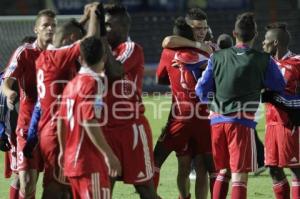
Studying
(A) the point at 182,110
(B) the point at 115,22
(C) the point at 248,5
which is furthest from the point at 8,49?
(B) the point at 115,22

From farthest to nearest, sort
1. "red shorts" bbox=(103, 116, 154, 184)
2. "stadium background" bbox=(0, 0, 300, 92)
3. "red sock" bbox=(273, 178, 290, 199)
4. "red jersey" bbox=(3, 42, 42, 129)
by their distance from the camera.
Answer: "stadium background" bbox=(0, 0, 300, 92), "red sock" bbox=(273, 178, 290, 199), "red jersey" bbox=(3, 42, 42, 129), "red shorts" bbox=(103, 116, 154, 184)

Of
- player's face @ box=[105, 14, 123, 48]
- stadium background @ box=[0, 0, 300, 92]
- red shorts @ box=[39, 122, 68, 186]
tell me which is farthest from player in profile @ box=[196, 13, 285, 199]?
stadium background @ box=[0, 0, 300, 92]

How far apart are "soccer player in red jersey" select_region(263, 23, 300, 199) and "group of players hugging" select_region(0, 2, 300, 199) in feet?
0.03

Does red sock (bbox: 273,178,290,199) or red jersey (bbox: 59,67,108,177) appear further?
red sock (bbox: 273,178,290,199)

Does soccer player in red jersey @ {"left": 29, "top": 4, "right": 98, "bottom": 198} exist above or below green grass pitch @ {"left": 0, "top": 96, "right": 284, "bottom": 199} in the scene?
above

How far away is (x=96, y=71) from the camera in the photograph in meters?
7.16

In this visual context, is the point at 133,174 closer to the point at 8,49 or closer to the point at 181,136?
the point at 181,136

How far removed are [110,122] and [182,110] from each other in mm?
1851

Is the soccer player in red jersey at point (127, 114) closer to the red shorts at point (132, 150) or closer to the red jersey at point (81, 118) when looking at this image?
the red shorts at point (132, 150)

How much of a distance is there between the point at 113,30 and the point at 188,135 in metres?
2.04

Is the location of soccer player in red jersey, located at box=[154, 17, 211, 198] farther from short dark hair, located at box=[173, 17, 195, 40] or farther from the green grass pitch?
the green grass pitch

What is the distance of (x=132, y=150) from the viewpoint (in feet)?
26.7

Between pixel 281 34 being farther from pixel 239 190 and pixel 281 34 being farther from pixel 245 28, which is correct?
pixel 239 190

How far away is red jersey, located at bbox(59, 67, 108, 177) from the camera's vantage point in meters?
7.07
